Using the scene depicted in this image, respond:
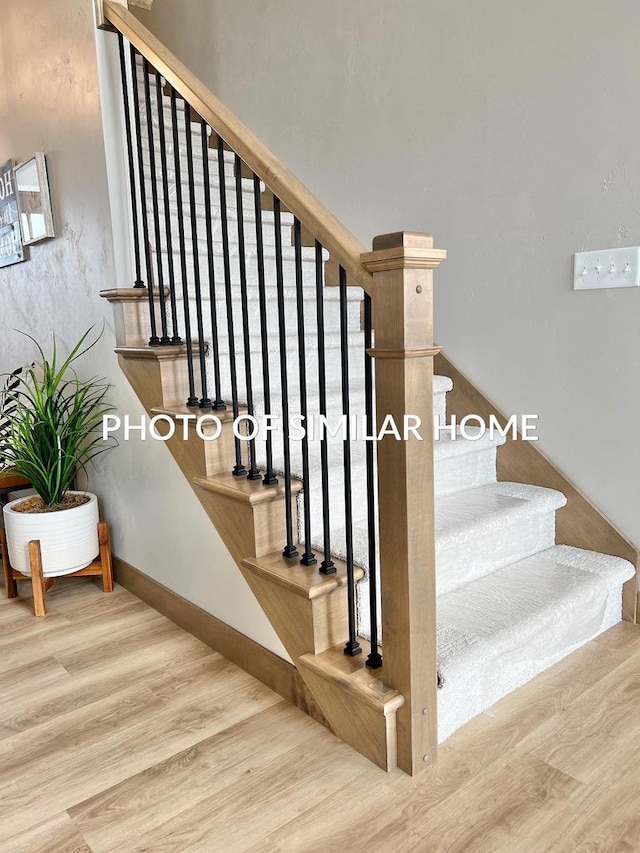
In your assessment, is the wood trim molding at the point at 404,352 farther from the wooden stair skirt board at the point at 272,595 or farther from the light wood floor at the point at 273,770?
the light wood floor at the point at 273,770

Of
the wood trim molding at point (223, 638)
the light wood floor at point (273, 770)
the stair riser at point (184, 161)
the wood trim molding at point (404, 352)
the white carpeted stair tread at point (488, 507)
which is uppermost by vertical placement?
the stair riser at point (184, 161)

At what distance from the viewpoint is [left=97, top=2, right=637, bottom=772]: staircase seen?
1.42m

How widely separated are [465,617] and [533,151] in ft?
4.84

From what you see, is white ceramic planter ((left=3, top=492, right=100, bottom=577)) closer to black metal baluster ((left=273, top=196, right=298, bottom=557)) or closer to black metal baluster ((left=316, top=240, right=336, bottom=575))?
black metal baluster ((left=273, top=196, right=298, bottom=557))

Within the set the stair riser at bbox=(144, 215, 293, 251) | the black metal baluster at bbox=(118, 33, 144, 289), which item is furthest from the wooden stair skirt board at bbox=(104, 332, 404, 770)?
the stair riser at bbox=(144, 215, 293, 251)

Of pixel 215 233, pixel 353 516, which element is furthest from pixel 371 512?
pixel 215 233

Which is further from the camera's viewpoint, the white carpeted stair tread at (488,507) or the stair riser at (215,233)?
the stair riser at (215,233)

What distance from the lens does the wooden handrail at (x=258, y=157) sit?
1.37 meters

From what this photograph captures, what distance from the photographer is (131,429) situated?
2.36 meters

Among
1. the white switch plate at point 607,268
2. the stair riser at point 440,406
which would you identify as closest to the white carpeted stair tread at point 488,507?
the stair riser at point 440,406

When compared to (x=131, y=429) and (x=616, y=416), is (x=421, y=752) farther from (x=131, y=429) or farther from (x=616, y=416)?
(x=131, y=429)

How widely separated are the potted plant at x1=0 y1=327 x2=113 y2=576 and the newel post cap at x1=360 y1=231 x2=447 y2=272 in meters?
1.43

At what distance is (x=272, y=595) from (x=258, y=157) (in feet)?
3.59

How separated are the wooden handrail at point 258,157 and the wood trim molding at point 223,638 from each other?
1033 mm
